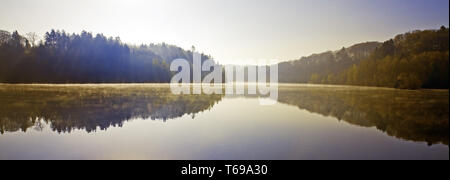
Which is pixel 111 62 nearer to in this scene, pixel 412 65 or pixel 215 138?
pixel 215 138

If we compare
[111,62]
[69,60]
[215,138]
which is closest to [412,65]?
[215,138]

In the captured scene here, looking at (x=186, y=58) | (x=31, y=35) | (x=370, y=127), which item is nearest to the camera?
(x=370, y=127)

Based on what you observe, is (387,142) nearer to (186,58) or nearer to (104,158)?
(104,158)

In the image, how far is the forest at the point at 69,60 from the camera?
82.6m

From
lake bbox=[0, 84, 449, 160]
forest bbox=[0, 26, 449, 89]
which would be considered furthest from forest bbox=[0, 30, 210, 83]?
lake bbox=[0, 84, 449, 160]

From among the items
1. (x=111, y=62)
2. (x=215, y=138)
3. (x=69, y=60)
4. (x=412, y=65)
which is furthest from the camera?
(x=111, y=62)

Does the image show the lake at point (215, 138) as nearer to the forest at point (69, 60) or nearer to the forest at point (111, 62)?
the forest at point (111, 62)

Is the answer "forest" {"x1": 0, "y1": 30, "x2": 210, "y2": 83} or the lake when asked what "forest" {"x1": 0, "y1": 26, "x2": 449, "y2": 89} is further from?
the lake

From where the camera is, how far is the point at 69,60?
287ft

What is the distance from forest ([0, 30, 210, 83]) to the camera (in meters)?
82.6
